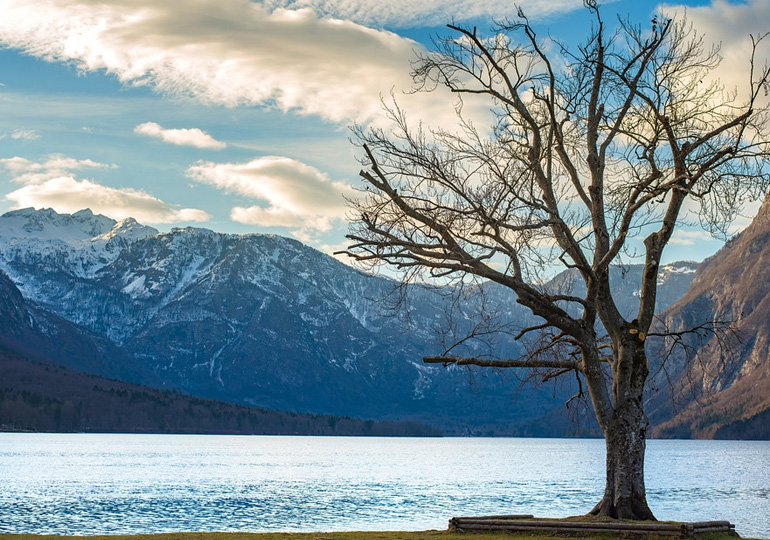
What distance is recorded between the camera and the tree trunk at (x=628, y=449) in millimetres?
27578

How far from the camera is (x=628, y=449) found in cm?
2788

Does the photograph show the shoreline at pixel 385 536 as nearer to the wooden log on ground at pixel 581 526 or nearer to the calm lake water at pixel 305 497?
the wooden log on ground at pixel 581 526

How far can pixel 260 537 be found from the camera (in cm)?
2730

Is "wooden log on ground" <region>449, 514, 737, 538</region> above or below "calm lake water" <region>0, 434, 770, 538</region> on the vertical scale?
above

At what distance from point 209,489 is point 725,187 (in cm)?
7752

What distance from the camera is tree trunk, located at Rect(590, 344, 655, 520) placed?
90.5ft

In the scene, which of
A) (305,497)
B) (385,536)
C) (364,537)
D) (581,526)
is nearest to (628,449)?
(581,526)

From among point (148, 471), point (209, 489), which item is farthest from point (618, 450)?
point (148, 471)

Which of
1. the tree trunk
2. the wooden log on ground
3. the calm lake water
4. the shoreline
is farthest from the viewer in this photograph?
the calm lake water

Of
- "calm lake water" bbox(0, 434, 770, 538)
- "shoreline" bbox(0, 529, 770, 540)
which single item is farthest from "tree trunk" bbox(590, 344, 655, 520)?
"calm lake water" bbox(0, 434, 770, 538)

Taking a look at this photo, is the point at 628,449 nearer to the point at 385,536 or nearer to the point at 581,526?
the point at 581,526

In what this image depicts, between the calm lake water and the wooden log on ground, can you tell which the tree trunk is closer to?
the wooden log on ground

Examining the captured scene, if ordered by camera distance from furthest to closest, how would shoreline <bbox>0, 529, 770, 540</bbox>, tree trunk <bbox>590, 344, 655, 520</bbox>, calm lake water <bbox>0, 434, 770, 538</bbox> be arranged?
calm lake water <bbox>0, 434, 770, 538</bbox>, tree trunk <bbox>590, 344, 655, 520</bbox>, shoreline <bbox>0, 529, 770, 540</bbox>

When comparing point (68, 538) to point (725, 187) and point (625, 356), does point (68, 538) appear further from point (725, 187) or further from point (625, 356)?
point (725, 187)
